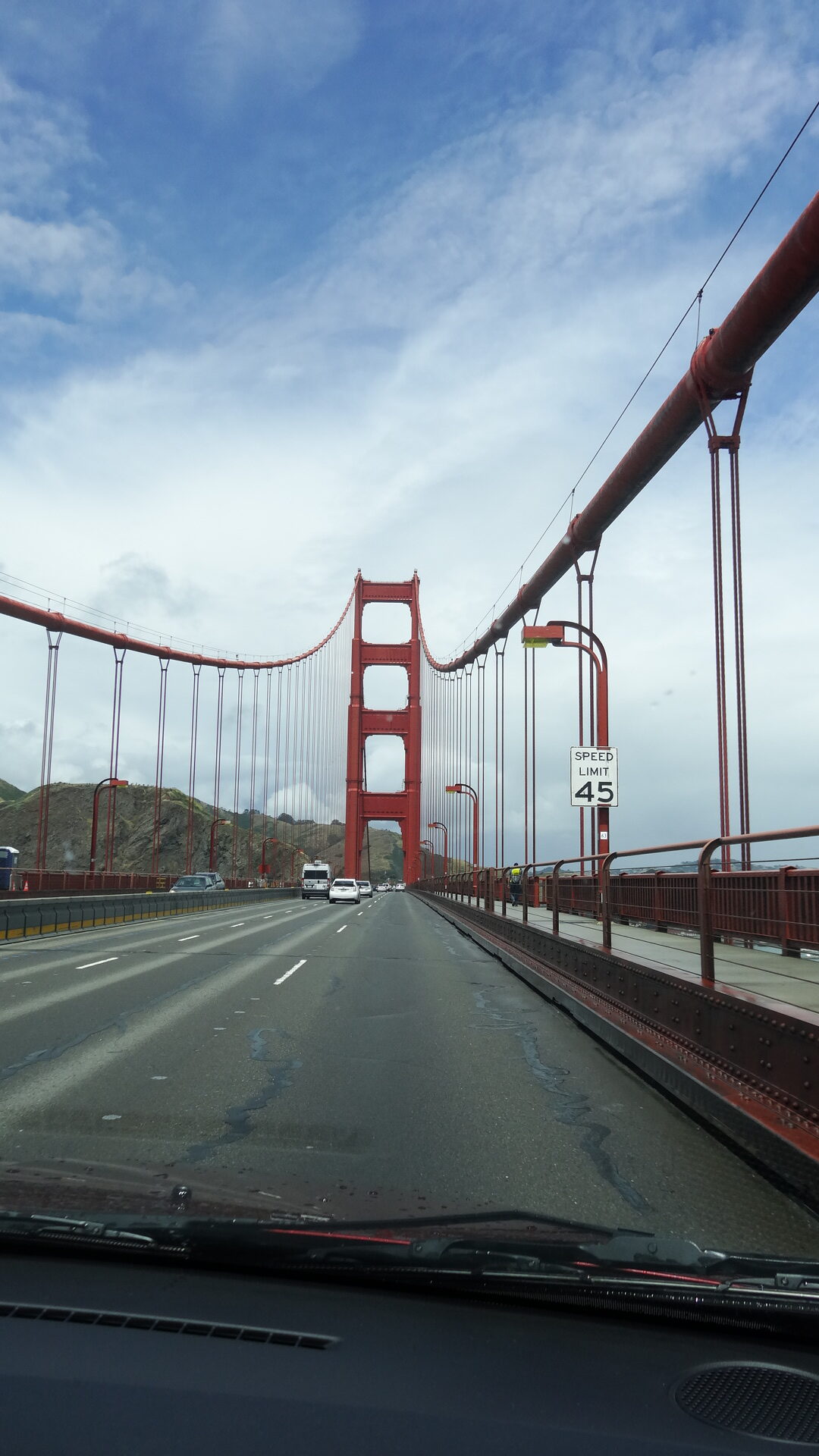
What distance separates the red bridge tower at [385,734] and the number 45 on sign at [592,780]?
60184 mm

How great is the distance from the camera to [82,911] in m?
23.7

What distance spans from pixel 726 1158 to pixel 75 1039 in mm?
4741

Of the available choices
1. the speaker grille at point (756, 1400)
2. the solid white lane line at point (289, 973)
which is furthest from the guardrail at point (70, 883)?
the speaker grille at point (756, 1400)

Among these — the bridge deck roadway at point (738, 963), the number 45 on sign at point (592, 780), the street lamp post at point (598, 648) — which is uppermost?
the street lamp post at point (598, 648)

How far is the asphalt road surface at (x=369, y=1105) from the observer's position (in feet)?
13.3

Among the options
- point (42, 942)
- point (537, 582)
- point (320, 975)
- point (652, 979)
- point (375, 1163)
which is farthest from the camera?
point (537, 582)

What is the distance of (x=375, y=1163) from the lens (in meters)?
4.41

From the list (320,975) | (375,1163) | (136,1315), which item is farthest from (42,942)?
(136,1315)

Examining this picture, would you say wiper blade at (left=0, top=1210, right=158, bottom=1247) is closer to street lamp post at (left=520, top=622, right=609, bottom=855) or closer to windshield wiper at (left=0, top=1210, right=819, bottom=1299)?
windshield wiper at (left=0, top=1210, right=819, bottom=1299)

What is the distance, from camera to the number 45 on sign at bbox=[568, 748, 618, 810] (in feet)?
47.8

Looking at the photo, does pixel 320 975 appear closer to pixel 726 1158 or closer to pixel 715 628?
pixel 715 628

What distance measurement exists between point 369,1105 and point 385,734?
73196mm

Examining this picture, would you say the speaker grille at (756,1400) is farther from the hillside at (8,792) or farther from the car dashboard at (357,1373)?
the hillside at (8,792)

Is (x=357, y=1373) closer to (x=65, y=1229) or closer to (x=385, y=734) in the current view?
(x=65, y=1229)
